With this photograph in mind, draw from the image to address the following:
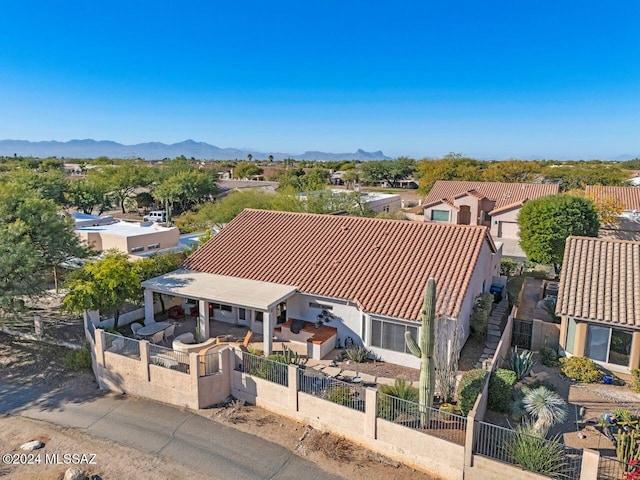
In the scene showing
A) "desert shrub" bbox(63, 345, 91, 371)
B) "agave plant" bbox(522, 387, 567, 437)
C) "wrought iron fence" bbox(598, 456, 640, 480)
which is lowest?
"desert shrub" bbox(63, 345, 91, 371)

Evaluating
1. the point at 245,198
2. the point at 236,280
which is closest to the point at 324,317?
the point at 236,280

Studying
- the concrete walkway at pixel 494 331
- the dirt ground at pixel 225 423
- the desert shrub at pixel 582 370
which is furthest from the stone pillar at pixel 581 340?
the dirt ground at pixel 225 423

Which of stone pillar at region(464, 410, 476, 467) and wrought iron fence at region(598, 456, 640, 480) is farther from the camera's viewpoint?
stone pillar at region(464, 410, 476, 467)

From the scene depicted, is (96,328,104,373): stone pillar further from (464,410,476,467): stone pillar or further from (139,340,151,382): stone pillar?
(464,410,476,467): stone pillar

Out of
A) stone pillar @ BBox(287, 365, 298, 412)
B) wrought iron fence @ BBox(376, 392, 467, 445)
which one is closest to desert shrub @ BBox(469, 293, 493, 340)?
wrought iron fence @ BBox(376, 392, 467, 445)

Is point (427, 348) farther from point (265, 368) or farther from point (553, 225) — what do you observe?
point (553, 225)

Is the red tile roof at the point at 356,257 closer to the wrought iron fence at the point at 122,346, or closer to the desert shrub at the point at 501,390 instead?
the desert shrub at the point at 501,390

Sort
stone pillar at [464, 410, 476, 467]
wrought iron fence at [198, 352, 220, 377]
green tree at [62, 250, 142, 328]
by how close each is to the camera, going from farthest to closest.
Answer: green tree at [62, 250, 142, 328] < wrought iron fence at [198, 352, 220, 377] < stone pillar at [464, 410, 476, 467]
